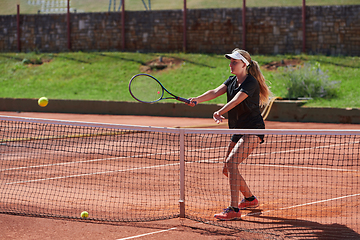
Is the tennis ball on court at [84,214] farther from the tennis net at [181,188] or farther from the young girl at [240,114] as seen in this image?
the young girl at [240,114]

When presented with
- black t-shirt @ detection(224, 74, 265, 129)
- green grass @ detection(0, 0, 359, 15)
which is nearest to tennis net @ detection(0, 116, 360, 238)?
black t-shirt @ detection(224, 74, 265, 129)

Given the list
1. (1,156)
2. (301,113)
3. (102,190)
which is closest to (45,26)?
(301,113)

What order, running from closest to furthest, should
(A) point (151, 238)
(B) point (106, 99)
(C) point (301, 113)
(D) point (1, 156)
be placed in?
(A) point (151, 238), (D) point (1, 156), (C) point (301, 113), (B) point (106, 99)

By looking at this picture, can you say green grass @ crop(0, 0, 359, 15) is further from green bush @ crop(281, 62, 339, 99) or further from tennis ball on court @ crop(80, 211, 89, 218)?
tennis ball on court @ crop(80, 211, 89, 218)

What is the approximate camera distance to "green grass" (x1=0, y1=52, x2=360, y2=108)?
824 inches

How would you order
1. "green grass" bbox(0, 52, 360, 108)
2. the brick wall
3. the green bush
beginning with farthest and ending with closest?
the brick wall → "green grass" bbox(0, 52, 360, 108) → the green bush

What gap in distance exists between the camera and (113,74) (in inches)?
950

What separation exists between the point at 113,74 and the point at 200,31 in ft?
20.1

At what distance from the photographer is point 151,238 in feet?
14.1

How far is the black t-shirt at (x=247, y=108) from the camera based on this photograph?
4.89 meters

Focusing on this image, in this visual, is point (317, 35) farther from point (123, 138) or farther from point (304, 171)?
point (304, 171)

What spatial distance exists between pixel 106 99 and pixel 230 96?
619 inches

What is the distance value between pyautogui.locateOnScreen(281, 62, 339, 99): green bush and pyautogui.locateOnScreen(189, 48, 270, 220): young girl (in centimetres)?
1356

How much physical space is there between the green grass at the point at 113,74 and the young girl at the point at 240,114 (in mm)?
13572
